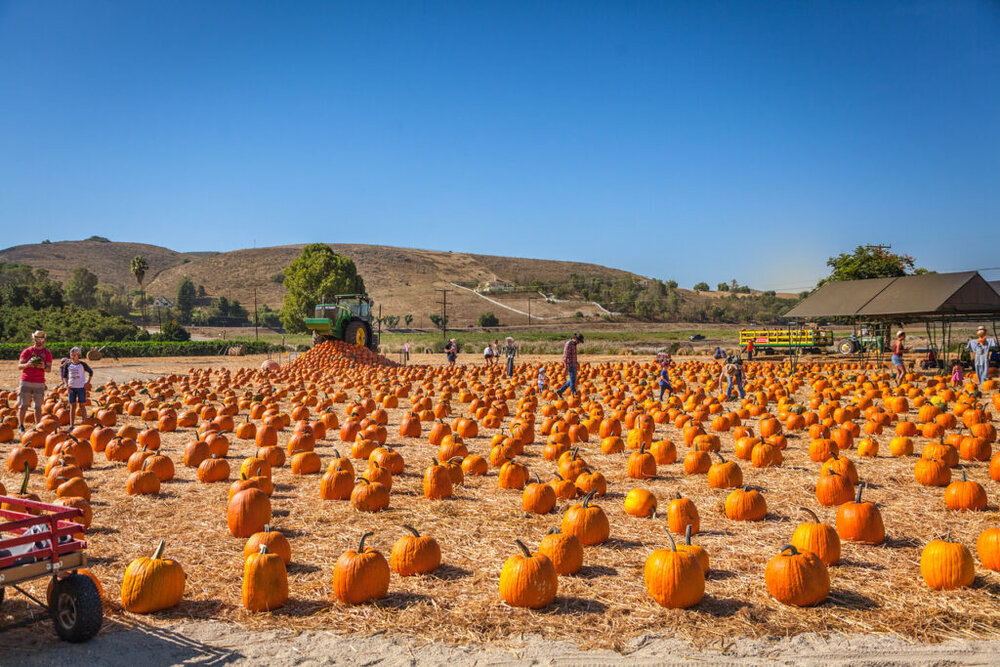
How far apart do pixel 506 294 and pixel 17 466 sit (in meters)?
109

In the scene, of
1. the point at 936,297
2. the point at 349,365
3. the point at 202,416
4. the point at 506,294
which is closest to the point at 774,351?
the point at 936,297

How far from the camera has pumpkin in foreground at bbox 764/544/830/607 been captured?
472 cm

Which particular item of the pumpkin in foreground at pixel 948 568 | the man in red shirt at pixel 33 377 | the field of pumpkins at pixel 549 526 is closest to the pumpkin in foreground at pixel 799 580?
the field of pumpkins at pixel 549 526

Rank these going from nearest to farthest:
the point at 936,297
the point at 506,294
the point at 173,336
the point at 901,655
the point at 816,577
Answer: the point at 901,655
the point at 816,577
the point at 936,297
the point at 173,336
the point at 506,294

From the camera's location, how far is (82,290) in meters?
94.8

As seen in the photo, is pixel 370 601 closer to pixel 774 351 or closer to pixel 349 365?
pixel 349 365

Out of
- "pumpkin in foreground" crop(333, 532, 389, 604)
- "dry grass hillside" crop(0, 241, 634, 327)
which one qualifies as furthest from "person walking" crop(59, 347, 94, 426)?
"dry grass hillside" crop(0, 241, 634, 327)

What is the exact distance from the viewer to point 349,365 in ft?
87.7

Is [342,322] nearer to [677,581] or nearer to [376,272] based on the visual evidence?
[677,581]

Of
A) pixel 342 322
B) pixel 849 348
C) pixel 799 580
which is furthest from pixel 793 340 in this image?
pixel 799 580

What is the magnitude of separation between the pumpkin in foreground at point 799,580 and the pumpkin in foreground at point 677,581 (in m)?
0.51

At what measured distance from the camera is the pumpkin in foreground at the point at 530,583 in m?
4.79

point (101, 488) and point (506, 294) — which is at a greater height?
point (506, 294)

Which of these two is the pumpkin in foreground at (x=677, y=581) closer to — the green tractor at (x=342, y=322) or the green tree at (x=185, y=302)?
the green tractor at (x=342, y=322)
